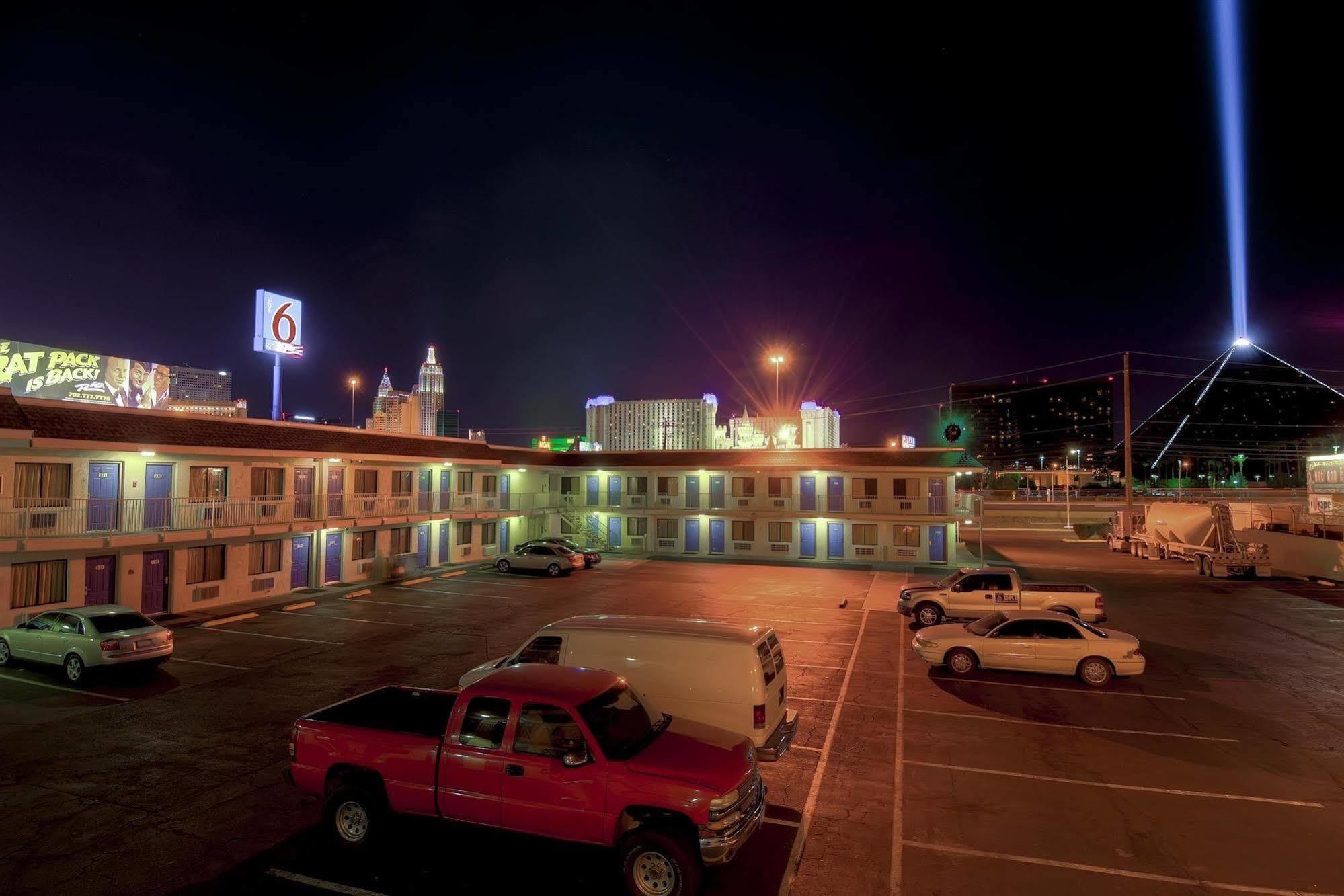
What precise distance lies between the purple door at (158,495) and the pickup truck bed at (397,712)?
1774 centimetres

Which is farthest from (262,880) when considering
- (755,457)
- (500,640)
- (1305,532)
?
(1305,532)

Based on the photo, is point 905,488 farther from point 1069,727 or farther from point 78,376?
point 78,376

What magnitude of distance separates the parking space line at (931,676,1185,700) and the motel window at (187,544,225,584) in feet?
76.9

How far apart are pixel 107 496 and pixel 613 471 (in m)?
25.7

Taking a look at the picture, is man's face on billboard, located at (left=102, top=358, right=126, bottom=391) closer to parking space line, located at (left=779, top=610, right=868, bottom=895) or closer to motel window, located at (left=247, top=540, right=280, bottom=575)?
motel window, located at (left=247, top=540, right=280, bottom=575)

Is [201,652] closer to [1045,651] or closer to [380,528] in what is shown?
[380,528]

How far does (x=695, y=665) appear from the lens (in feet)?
32.0

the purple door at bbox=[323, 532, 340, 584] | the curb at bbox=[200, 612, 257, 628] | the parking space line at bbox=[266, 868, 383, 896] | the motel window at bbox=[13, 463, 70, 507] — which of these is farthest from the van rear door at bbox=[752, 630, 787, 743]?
the purple door at bbox=[323, 532, 340, 584]

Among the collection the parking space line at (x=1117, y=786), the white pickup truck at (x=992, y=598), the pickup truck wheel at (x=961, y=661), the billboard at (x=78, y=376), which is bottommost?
the parking space line at (x=1117, y=786)

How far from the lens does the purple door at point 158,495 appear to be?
21.3 m

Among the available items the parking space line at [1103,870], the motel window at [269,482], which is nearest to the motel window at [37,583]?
the motel window at [269,482]

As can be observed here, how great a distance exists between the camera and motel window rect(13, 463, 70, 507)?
19.0 m

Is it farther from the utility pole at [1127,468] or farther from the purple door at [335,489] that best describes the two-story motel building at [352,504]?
the utility pole at [1127,468]

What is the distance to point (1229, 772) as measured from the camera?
988 centimetres
